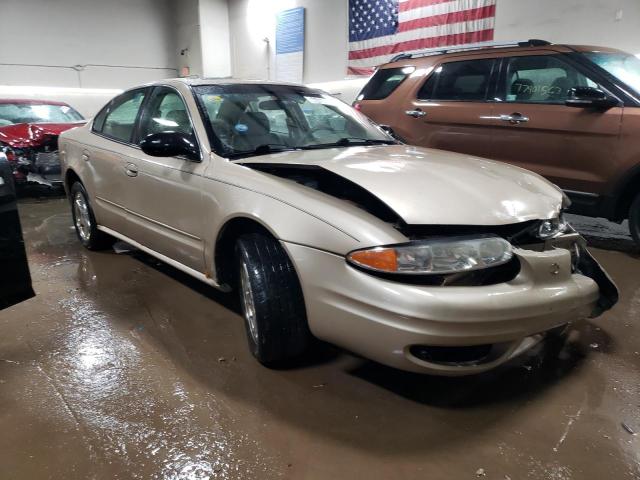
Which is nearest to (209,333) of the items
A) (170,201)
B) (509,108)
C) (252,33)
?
(170,201)

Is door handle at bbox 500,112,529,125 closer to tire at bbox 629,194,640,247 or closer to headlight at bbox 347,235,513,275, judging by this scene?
tire at bbox 629,194,640,247

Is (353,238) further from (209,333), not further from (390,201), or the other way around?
(209,333)

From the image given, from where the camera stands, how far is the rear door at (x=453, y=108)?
13.9ft

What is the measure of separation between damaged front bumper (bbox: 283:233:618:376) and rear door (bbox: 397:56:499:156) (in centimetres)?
264

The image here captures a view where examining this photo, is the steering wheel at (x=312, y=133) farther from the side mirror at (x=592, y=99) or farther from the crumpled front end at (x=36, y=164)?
the crumpled front end at (x=36, y=164)

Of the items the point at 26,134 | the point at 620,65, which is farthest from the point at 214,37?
the point at 620,65

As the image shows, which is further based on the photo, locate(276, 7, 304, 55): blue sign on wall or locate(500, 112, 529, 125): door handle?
locate(276, 7, 304, 55): blue sign on wall

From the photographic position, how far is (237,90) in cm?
274

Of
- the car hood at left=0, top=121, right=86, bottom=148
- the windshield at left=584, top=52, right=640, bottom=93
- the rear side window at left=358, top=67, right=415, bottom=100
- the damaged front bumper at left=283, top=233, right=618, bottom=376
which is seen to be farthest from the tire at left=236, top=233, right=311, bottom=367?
the car hood at left=0, top=121, right=86, bottom=148

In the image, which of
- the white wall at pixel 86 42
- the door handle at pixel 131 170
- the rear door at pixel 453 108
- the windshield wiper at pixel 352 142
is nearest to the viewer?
the windshield wiper at pixel 352 142

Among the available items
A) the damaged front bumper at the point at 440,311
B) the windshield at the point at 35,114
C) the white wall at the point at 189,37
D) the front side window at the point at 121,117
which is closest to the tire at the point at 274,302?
the damaged front bumper at the point at 440,311

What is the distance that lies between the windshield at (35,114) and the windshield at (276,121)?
5.17 m

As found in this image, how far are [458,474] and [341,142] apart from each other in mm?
1774

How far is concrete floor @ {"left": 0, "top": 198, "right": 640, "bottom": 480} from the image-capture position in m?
1.56
